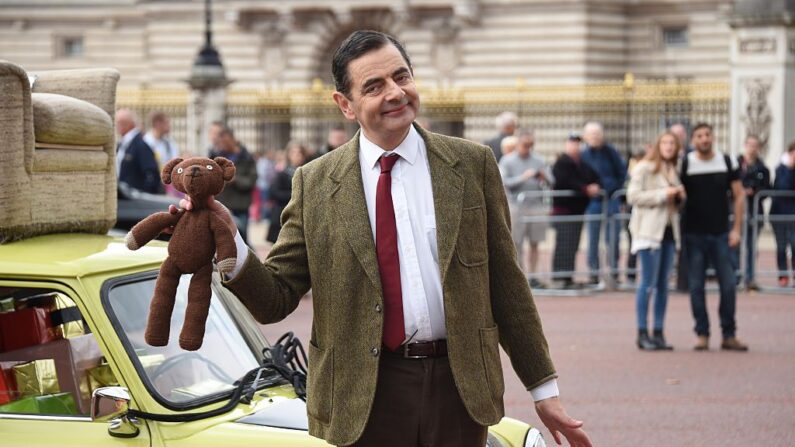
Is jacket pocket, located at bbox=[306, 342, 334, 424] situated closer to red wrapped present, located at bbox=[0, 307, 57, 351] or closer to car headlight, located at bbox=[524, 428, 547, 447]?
car headlight, located at bbox=[524, 428, 547, 447]

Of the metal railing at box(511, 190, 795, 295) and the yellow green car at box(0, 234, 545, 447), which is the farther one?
the metal railing at box(511, 190, 795, 295)

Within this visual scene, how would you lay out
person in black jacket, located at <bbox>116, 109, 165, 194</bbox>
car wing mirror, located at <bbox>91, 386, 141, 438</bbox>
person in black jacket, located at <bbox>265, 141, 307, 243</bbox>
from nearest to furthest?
car wing mirror, located at <bbox>91, 386, 141, 438</bbox> < person in black jacket, located at <bbox>116, 109, 165, 194</bbox> < person in black jacket, located at <bbox>265, 141, 307, 243</bbox>

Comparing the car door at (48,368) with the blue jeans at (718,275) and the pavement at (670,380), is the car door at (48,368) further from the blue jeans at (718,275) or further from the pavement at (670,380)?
the blue jeans at (718,275)

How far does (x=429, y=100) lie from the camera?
1329 inches

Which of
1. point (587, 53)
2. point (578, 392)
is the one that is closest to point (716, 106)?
point (587, 53)

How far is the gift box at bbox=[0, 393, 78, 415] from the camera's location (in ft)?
16.8

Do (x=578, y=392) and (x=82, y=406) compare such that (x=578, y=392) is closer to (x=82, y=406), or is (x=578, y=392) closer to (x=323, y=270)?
(x=82, y=406)

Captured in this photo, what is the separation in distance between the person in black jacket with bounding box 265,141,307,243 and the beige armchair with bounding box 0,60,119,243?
975 cm

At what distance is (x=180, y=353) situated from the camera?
5.27 metres

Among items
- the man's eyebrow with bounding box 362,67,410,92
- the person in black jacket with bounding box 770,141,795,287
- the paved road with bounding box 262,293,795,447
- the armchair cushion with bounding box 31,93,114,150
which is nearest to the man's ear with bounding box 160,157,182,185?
the man's eyebrow with bounding box 362,67,410,92

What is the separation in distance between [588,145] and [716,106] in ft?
34.6

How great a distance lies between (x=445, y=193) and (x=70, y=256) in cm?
170

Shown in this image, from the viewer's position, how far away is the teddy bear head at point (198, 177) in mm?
4059

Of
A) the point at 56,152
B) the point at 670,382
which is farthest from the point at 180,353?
the point at 670,382
